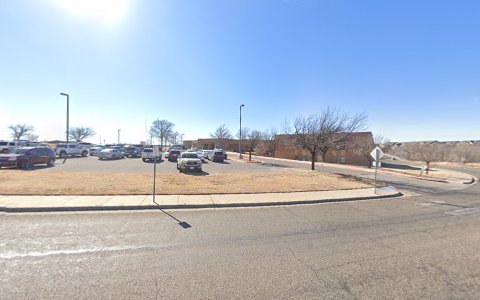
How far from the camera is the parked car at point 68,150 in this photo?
30.5 metres

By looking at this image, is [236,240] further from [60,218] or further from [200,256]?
[60,218]

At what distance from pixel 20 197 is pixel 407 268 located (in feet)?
39.3

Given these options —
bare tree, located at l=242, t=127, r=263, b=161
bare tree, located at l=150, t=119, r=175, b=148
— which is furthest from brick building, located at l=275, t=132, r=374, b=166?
bare tree, located at l=150, t=119, r=175, b=148

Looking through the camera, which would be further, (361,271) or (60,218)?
(60,218)

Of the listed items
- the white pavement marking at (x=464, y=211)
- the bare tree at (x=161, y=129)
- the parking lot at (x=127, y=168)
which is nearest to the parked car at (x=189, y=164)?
the parking lot at (x=127, y=168)

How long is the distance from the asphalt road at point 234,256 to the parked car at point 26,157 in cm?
1433

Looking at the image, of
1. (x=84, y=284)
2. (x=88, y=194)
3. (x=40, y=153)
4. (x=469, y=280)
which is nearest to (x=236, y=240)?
(x=84, y=284)

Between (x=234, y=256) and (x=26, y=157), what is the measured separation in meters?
21.0

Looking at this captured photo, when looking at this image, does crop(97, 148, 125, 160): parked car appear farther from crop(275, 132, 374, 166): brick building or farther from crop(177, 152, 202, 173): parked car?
crop(275, 132, 374, 166): brick building

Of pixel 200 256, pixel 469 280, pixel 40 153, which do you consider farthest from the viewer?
pixel 40 153

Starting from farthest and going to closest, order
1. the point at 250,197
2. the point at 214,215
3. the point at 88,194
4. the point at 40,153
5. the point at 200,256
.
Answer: the point at 40,153 → the point at 250,197 → the point at 88,194 → the point at 214,215 → the point at 200,256

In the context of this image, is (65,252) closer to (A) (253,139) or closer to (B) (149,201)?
(B) (149,201)

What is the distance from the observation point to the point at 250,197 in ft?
30.9

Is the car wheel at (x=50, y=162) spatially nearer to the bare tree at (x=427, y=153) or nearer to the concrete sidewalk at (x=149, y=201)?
the concrete sidewalk at (x=149, y=201)
